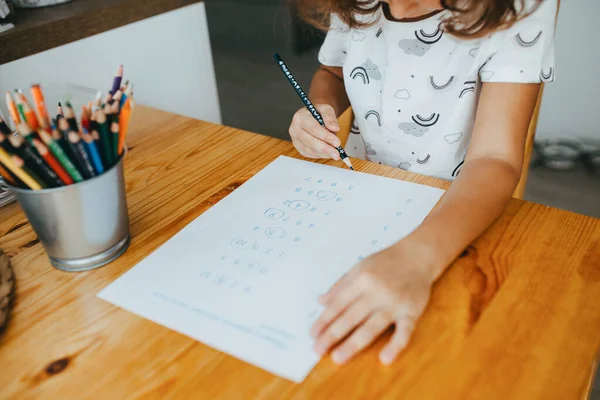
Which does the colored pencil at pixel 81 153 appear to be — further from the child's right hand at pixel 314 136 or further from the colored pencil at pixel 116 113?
the child's right hand at pixel 314 136

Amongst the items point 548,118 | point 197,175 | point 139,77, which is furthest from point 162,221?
point 548,118

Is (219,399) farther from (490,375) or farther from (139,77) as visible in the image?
(139,77)

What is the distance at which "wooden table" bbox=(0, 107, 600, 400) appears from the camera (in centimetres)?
39

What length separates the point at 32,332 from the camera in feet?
1.53

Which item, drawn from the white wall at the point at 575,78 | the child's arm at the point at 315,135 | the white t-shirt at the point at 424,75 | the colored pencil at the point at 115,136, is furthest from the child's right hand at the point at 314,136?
the white wall at the point at 575,78

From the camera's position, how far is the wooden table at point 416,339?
39cm

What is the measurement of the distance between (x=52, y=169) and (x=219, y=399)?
257 mm

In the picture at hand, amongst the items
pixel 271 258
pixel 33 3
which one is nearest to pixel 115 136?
pixel 271 258

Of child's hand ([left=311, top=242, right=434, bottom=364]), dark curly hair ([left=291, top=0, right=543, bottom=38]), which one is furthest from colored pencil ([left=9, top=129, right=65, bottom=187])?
dark curly hair ([left=291, top=0, right=543, bottom=38])

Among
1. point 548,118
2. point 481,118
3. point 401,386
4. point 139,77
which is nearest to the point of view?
point 401,386

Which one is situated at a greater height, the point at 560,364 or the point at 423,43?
the point at 423,43

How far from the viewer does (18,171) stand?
46 centimetres

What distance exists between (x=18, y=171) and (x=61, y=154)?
0.04 meters

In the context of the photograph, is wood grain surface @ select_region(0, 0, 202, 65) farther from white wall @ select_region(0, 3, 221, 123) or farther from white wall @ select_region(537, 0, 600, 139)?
white wall @ select_region(537, 0, 600, 139)
